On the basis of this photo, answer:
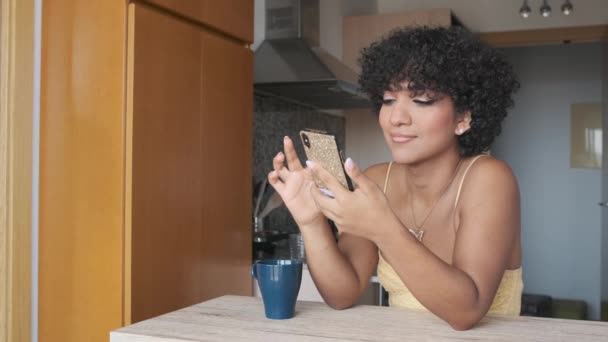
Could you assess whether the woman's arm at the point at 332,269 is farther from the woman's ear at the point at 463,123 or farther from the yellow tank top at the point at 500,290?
the woman's ear at the point at 463,123

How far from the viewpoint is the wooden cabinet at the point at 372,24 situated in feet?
13.3

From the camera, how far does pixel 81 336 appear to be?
6.58 ft

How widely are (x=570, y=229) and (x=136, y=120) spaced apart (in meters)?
4.44

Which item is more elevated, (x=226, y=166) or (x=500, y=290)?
(x=226, y=166)

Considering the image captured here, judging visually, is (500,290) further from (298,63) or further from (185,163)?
(298,63)

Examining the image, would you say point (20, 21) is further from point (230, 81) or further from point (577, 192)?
point (577, 192)

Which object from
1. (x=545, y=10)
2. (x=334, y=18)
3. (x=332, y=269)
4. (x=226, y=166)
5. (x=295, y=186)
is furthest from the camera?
(x=334, y=18)

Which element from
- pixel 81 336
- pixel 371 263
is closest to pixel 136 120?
pixel 81 336

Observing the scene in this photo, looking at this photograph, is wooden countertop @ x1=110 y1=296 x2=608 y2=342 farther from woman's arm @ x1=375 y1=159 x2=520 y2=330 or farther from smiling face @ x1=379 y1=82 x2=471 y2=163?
smiling face @ x1=379 y1=82 x2=471 y2=163

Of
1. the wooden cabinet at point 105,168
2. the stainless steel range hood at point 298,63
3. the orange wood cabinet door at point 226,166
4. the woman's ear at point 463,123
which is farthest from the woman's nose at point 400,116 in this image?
the stainless steel range hood at point 298,63

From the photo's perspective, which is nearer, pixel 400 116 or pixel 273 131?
pixel 400 116

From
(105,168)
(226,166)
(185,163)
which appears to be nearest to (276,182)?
(105,168)

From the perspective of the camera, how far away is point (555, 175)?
5.54 metres

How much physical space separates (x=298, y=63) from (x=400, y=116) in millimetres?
1991
